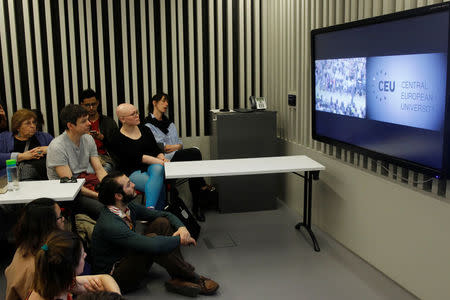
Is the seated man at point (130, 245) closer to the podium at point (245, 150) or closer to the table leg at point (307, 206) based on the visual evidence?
the table leg at point (307, 206)

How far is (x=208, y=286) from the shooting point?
3.42 metres

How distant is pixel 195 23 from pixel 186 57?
431 mm

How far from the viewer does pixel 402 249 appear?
3373mm

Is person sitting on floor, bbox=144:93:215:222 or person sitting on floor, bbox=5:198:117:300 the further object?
person sitting on floor, bbox=144:93:215:222

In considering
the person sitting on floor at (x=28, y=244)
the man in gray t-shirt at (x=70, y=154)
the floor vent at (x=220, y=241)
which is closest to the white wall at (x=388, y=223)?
the floor vent at (x=220, y=241)

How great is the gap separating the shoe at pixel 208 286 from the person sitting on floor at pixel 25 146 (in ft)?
6.70

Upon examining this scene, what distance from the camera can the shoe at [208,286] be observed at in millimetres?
3408

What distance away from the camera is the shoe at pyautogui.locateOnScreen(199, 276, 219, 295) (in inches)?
134

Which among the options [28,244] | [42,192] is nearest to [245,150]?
[42,192]

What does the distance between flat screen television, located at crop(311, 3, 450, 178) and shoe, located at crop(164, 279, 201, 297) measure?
1.66 meters

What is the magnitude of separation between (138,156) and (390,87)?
8.56ft

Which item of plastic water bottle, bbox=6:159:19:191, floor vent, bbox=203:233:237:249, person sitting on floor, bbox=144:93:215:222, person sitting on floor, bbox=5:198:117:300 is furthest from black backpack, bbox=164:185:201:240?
person sitting on floor, bbox=5:198:117:300

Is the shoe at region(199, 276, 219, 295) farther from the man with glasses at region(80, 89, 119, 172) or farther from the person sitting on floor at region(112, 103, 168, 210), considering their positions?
the man with glasses at region(80, 89, 119, 172)

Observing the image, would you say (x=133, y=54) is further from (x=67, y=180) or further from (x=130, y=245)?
(x=130, y=245)
